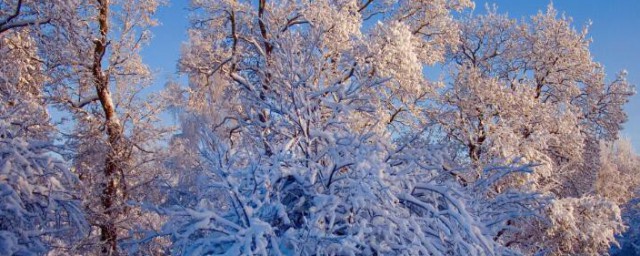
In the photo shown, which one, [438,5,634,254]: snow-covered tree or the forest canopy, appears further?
[438,5,634,254]: snow-covered tree

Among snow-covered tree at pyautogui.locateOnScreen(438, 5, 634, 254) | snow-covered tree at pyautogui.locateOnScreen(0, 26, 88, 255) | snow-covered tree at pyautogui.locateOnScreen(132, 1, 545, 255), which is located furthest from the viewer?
snow-covered tree at pyautogui.locateOnScreen(438, 5, 634, 254)

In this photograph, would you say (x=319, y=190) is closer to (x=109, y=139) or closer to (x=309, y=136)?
(x=309, y=136)

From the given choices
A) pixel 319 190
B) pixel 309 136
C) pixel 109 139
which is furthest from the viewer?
pixel 109 139

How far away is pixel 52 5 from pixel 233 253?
6567 mm

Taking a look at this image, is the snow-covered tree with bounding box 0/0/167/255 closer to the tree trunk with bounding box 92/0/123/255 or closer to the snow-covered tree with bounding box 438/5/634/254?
the tree trunk with bounding box 92/0/123/255

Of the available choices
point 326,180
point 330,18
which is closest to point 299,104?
point 326,180

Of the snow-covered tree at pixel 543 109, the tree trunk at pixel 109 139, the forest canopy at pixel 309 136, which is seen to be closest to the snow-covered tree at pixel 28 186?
the forest canopy at pixel 309 136

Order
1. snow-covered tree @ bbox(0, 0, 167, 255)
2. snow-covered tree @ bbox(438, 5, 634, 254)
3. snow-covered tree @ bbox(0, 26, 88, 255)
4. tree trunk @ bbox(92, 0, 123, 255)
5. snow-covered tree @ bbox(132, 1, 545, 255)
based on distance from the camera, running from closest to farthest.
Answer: snow-covered tree @ bbox(132, 1, 545, 255) < snow-covered tree @ bbox(0, 26, 88, 255) < snow-covered tree @ bbox(0, 0, 167, 255) < tree trunk @ bbox(92, 0, 123, 255) < snow-covered tree @ bbox(438, 5, 634, 254)

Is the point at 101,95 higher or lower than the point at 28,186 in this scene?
higher

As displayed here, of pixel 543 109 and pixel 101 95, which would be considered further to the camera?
pixel 543 109

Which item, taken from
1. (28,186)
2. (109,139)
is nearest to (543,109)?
(109,139)

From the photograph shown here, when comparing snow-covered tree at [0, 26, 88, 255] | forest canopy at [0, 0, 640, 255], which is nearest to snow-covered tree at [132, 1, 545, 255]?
forest canopy at [0, 0, 640, 255]

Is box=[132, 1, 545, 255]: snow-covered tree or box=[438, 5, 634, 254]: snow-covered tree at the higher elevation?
box=[438, 5, 634, 254]: snow-covered tree

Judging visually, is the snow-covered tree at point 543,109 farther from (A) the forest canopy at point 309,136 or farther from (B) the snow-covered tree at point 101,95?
(B) the snow-covered tree at point 101,95
